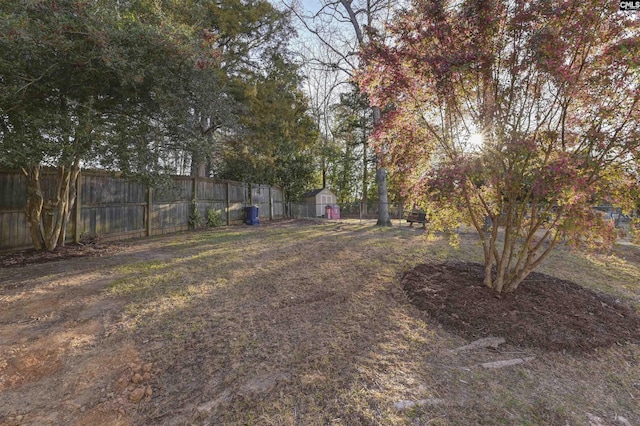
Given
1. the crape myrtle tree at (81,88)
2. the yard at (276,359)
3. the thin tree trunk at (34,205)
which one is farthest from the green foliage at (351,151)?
the yard at (276,359)

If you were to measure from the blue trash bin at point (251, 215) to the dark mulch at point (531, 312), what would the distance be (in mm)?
9809

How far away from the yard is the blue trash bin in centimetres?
872

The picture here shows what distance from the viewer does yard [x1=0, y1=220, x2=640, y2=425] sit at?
1723 mm

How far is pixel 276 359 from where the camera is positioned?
7.29ft

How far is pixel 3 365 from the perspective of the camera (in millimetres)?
2053

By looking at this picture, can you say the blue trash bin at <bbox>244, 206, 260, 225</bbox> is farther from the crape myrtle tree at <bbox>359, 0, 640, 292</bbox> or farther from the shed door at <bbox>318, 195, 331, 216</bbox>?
Result: the crape myrtle tree at <bbox>359, 0, 640, 292</bbox>

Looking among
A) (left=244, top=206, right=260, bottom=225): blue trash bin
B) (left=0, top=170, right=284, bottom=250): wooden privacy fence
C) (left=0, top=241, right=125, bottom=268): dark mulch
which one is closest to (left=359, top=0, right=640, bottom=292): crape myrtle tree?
(left=0, top=170, right=284, bottom=250): wooden privacy fence

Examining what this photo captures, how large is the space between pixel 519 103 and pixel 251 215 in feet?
36.8

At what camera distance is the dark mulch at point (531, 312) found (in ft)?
8.73

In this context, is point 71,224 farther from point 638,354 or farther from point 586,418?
point 638,354

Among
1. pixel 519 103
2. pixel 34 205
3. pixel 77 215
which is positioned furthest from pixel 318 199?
pixel 519 103

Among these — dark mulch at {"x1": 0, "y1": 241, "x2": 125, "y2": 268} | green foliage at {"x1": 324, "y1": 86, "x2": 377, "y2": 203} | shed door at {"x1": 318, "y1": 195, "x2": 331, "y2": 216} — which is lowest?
dark mulch at {"x1": 0, "y1": 241, "x2": 125, "y2": 268}

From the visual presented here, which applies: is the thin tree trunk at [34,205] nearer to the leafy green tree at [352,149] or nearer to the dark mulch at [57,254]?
the dark mulch at [57,254]

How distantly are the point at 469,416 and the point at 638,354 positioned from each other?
205cm
